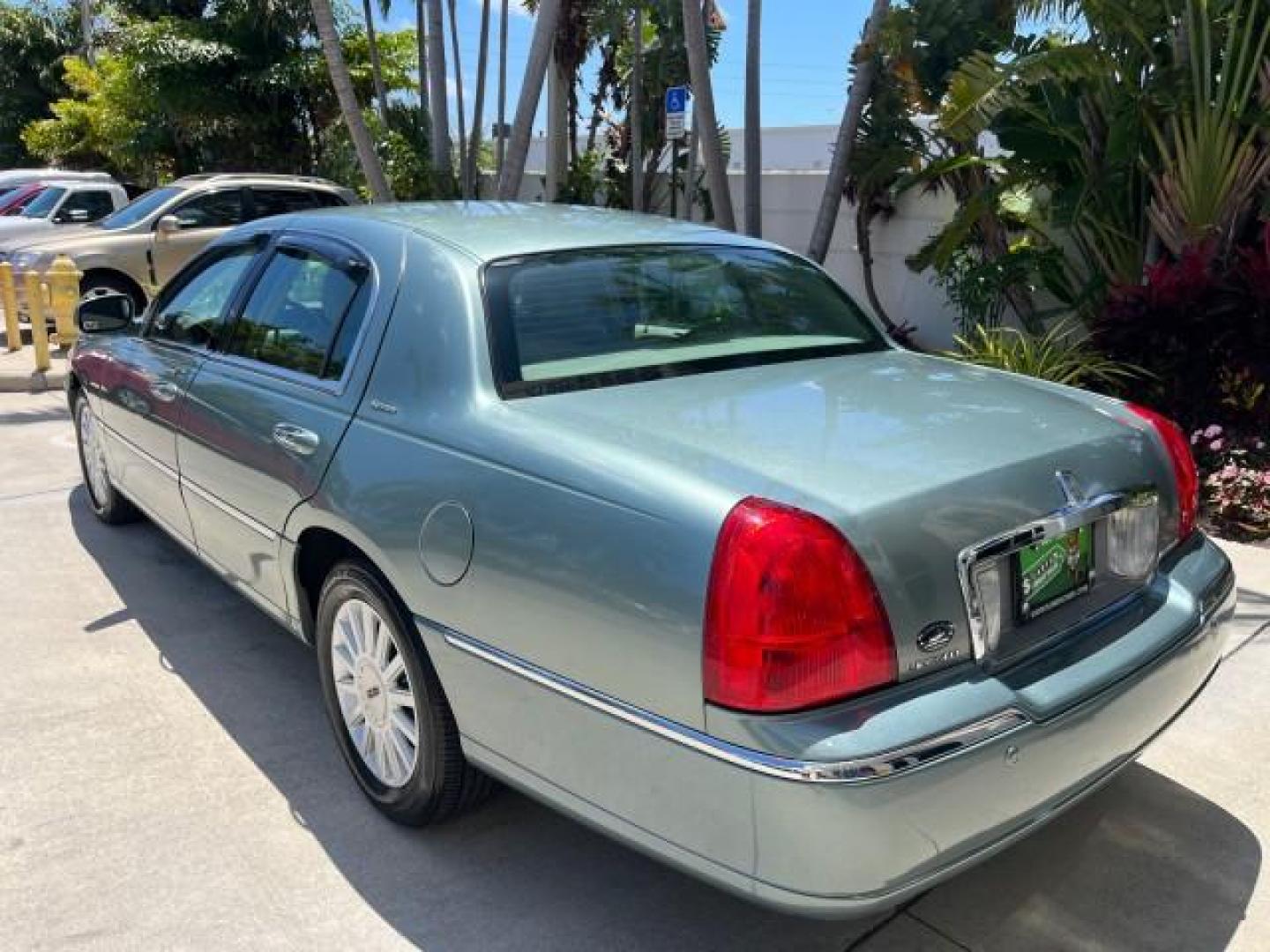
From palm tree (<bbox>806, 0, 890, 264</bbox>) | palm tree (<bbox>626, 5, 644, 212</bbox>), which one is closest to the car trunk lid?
palm tree (<bbox>806, 0, 890, 264</bbox>)

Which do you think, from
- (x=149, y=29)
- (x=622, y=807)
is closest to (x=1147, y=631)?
(x=622, y=807)

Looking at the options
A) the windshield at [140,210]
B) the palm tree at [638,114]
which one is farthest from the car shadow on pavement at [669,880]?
the palm tree at [638,114]

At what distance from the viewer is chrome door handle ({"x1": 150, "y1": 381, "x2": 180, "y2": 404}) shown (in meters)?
4.08

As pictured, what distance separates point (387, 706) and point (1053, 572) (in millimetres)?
1753

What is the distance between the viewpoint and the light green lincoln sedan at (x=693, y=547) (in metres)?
2.06

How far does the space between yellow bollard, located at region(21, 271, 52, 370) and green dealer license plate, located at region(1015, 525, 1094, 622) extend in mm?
9440

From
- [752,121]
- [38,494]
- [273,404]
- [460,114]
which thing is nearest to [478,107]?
[460,114]

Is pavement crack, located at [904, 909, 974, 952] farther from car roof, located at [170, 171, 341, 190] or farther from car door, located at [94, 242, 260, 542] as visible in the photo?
car roof, located at [170, 171, 341, 190]

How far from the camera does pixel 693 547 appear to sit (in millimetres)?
2107

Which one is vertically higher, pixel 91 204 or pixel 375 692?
pixel 91 204

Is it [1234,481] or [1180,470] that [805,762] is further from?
[1234,481]

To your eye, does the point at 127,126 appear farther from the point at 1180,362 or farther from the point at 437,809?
the point at 437,809

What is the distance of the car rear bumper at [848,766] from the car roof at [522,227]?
1.24m

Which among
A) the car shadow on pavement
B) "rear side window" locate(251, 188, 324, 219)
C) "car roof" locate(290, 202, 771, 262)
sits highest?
"car roof" locate(290, 202, 771, 262)
